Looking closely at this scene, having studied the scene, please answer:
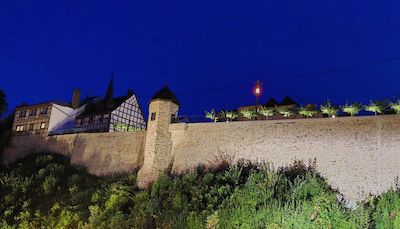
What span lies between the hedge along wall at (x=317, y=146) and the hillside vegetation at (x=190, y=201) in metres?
0.69

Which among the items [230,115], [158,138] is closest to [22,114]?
[158,138]

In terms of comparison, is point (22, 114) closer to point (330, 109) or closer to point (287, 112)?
point (287, 112)

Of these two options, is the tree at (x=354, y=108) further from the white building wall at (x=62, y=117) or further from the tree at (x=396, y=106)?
the white building wall at (x=62, y=117)

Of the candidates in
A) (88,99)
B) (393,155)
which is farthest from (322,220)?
(88,99)

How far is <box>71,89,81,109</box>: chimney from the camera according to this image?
35125mm

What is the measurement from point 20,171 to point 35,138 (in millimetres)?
5205

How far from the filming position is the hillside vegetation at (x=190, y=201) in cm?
1247

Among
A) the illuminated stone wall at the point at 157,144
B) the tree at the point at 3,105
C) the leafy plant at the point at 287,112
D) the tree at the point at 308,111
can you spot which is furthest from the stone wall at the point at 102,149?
the tree at the point at 308,111

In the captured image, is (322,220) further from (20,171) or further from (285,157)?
(20,171)

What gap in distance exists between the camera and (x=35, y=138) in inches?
1265

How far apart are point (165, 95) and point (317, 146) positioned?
7984 millimetres

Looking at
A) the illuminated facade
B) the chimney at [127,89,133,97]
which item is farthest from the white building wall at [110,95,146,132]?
the chimney at [127,89,133,97]

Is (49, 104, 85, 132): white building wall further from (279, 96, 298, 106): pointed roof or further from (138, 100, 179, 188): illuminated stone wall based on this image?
(279, 96, 298, 106): pointed roof

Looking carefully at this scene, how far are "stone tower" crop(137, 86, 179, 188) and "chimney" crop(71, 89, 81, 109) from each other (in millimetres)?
14074
